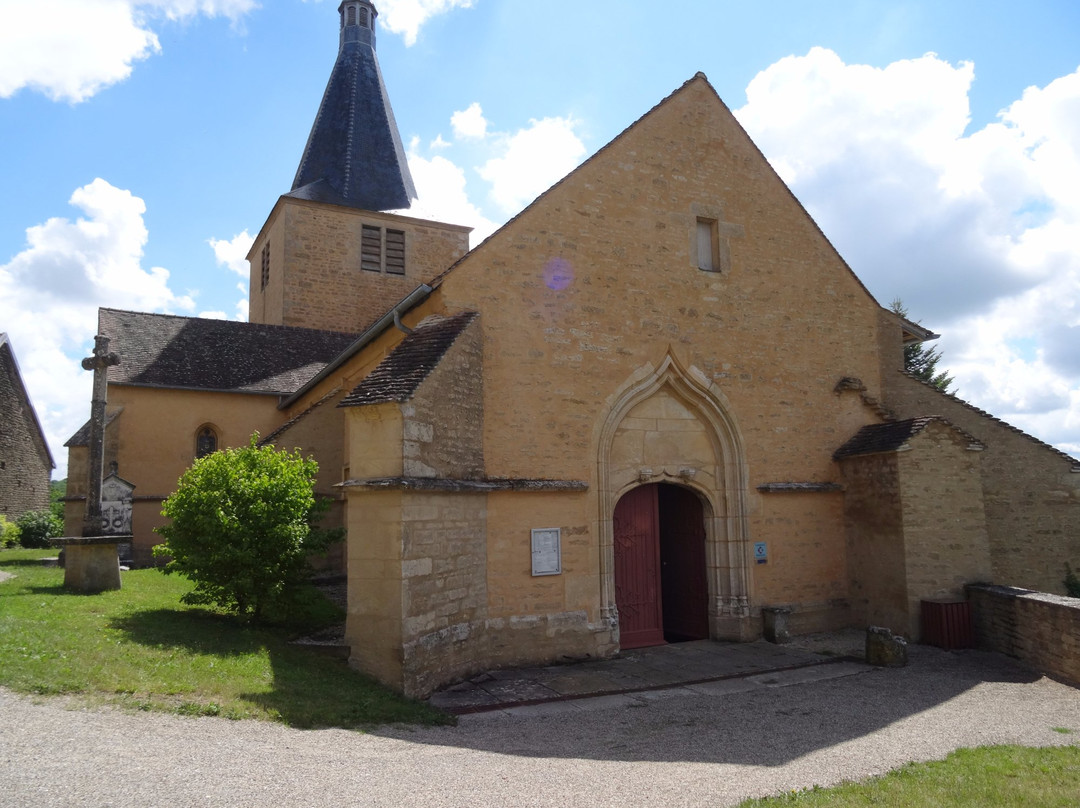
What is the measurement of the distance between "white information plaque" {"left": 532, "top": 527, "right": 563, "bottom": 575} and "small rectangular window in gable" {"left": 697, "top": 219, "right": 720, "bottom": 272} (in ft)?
17.4

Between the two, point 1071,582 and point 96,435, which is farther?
point 1071,582

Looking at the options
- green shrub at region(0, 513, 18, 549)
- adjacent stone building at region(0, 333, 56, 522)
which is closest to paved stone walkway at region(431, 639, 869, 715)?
green shrub at region(0, 513, 18, 549)

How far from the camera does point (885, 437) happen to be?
1246cm

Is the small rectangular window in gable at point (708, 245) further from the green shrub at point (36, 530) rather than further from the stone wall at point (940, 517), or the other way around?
the green shrub at point (36, 530)

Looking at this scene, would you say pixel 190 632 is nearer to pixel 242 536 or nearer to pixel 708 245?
pixel 242 536

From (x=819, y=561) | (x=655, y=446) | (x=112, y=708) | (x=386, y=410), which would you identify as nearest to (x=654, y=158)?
(x=655, y=446)

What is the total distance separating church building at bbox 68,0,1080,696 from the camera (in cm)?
887

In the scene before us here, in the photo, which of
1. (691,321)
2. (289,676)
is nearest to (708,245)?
(691,321)

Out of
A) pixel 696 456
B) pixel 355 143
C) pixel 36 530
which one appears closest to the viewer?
pixel 696 456

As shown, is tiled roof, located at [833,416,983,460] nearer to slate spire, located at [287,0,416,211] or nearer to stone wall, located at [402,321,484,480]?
stone wall, located at [402,321,484,480]

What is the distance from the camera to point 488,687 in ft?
28.9

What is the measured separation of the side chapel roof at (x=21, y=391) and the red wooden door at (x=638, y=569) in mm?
23790

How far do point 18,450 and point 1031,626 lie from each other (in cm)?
2971

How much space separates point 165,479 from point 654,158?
15.3m
